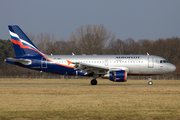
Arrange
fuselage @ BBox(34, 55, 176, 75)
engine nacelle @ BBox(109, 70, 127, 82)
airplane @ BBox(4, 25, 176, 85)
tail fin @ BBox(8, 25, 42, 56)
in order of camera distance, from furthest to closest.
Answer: tail fin @ BBox(8, 25, 42, 56) → fuselage @ BBox(34, 55, 176, 75) → airplane @ BBox(4, 25, 176, 85) → engine nacelle @ BBox(109, 70, 127, 82)

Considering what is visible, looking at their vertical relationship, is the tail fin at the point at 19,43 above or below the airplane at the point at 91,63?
above

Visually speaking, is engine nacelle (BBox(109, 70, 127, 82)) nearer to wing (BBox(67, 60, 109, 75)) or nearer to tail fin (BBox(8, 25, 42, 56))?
wing (BBox(67, 60, 109, 75))

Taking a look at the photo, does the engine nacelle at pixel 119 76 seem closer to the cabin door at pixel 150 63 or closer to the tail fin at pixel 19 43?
the cabin door at pixel 150 63

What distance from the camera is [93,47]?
89562 mm

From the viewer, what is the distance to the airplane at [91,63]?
3558cm

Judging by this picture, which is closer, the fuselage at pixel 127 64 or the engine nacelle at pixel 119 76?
the engine nacelle at pixel 119 76

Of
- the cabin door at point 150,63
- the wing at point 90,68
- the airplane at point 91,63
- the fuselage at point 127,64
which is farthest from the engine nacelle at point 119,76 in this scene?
the cabin door at point 150,63

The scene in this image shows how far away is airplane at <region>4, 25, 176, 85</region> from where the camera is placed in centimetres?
3558

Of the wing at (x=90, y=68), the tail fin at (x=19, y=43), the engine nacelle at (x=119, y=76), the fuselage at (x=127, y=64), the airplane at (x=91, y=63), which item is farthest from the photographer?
the tail fin at (x=19, y=43)

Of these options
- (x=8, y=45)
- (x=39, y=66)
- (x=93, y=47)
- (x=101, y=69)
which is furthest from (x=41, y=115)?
(x=8, y=45)

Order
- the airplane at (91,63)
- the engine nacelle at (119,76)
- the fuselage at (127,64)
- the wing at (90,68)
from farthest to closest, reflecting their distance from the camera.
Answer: the fuselage at (127,64), the airplane at (91,63), the wing at (90,68), the engine nacelle at (119,76)

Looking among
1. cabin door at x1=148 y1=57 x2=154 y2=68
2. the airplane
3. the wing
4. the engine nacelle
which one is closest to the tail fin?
the airplane

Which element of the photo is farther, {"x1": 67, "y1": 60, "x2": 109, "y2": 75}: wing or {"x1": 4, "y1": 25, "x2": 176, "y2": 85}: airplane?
{"x1": 4, "y1": 25, "x2": 176, "y2": 85}: airplane

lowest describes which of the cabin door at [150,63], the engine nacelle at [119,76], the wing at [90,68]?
the engine nacelle at [119,76]
